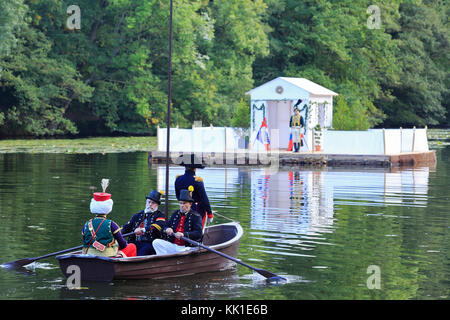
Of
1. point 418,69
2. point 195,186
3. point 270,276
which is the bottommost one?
point 270,276

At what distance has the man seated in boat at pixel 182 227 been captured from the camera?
49.5 ft

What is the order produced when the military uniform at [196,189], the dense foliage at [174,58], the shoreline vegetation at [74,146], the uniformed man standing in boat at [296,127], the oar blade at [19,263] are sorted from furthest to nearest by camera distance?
the dense foliage at [174,58] < the shoreline vegetation at [74,146] < the uniformed man standing in boat at [296,127] < the military uniform at [196,189] < the oar blade at [19,263]

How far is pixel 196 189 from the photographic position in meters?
15.9

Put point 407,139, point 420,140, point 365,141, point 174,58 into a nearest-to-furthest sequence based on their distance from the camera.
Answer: point 365,141
point 407,139
point 420,140
point 174,58

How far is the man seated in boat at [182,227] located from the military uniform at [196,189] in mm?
530

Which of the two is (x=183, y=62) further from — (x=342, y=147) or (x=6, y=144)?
(x=342, y=147)

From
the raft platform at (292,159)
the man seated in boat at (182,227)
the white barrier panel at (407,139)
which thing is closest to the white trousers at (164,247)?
the man seated in boat at (182,227)

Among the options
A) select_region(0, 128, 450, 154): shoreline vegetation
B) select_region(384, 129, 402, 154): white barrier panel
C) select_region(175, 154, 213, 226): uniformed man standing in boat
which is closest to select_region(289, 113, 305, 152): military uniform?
select_region(384, 129, 402, 154): white barrier panel

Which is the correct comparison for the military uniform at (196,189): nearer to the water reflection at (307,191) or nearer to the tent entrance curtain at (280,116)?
the water reflection at (307,191)

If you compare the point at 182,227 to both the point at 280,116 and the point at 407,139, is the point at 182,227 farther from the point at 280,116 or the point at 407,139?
the point at 280,116

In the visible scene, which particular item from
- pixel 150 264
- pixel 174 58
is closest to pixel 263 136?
pixel 174 58

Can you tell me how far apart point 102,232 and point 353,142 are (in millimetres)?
28582

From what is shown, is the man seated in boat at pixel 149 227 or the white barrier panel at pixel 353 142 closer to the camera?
the man seated in boat at pixel 149 227
